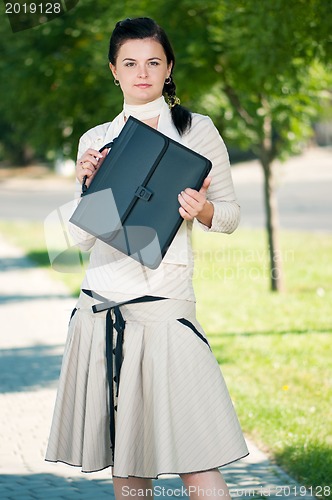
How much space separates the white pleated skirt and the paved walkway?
4.97 feet

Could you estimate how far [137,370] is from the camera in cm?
331

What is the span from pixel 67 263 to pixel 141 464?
0.73 m

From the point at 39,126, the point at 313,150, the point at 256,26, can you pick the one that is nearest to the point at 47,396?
the point at 256,26

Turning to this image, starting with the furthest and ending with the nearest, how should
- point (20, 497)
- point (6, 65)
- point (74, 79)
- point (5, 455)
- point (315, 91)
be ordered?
point (6, 65)
point (74, 79)
point (315, 91)
point (5, 455)
point (20, 497)

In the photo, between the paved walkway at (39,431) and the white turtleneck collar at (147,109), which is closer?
the white turtleneck collar at (147,109)

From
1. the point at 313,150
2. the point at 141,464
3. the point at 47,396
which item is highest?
the point at 141,464

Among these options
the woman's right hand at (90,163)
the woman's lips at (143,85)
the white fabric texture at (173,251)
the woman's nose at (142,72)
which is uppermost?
the woman's nose at (142,72)

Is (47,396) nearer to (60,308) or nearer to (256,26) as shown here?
(256,26)

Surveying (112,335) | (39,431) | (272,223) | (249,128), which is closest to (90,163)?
(112,335)

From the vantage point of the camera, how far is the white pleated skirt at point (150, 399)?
3.25 metres

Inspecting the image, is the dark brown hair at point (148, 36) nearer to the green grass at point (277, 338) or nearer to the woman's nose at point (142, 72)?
the woman's nose at point (142, 72)

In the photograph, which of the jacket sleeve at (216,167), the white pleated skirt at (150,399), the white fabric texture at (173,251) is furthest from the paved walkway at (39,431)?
the jacket sleeve at (216,167)

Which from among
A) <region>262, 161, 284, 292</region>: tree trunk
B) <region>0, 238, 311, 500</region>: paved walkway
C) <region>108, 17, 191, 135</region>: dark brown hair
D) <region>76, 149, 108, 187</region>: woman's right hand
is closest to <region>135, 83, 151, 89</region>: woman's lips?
<region>108, 17, 191, 135</region>: dark brown hair

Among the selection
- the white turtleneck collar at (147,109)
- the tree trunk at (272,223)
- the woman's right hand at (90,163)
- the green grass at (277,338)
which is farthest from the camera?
the tree trunk at (272,223)
